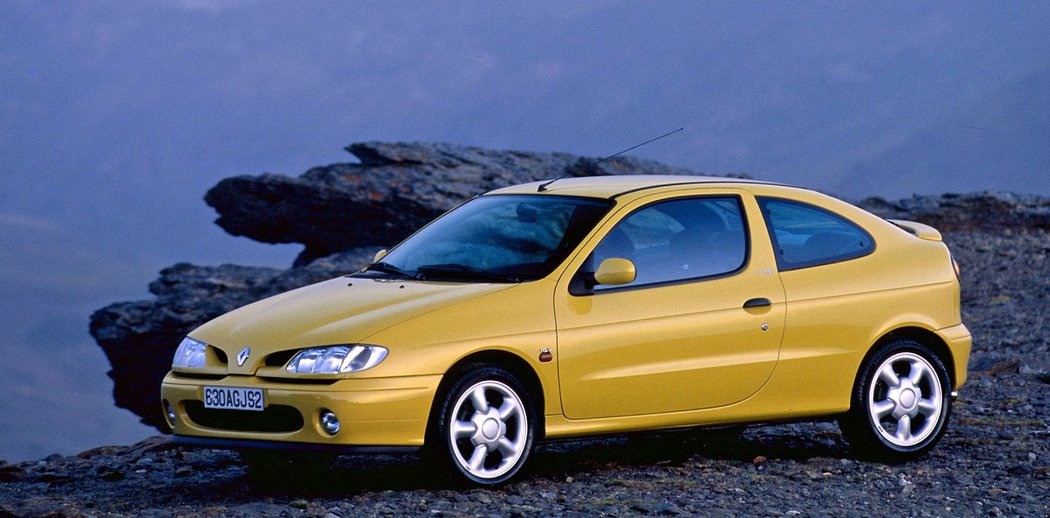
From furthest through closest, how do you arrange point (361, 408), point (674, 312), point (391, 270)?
point (391, 270)
point (674, 312)
point (361, 408)

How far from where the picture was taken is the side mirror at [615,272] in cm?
661

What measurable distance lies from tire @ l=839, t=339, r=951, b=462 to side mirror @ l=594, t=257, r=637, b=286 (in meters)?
1.95

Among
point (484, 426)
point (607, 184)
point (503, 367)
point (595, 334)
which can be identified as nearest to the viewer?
point (484, 426)

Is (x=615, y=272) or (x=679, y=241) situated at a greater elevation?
(x=679, y=241)

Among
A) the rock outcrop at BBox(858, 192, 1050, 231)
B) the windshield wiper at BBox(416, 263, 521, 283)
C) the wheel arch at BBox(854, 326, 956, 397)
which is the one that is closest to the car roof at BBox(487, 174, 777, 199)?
the windshield wiper at BBox(416, 263, 521, 283)

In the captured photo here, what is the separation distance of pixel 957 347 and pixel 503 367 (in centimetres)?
317

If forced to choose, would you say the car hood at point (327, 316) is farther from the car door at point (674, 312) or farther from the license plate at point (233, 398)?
the car door at point (674, 312)

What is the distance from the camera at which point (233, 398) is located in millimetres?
6516

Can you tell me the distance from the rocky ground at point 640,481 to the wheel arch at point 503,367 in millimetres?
404

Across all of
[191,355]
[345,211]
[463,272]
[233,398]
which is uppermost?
[345,211]

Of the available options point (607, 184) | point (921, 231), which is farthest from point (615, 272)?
point (921, 231)

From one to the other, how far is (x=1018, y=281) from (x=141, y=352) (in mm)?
17430

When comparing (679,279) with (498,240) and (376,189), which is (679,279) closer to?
(498,240)

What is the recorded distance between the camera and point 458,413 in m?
6.34
